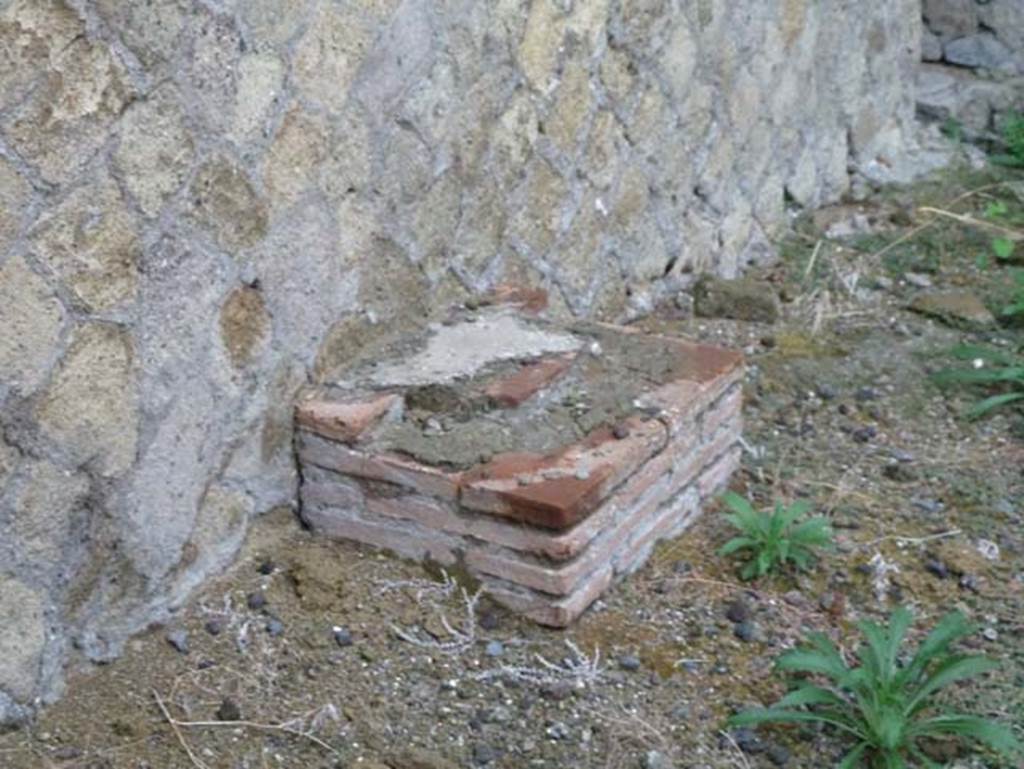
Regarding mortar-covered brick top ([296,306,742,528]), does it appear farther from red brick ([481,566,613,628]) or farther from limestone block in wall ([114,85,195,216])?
limestone block in wall ([114,85,195,216])

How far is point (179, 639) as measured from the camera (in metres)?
2.71

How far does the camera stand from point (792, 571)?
9.89 feet

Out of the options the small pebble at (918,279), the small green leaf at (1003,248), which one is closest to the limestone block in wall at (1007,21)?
the small green leaf at (1003,248)

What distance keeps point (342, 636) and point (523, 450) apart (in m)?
0.42

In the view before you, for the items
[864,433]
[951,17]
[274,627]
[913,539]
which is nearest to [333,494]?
[274,627]

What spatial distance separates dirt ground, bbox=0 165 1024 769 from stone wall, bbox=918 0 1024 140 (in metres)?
1.88

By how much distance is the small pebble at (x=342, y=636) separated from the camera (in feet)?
8.95

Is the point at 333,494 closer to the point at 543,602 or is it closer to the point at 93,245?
the point at 543,602

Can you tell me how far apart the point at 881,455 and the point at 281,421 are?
125cm

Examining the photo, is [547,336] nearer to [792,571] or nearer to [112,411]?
[792,571]

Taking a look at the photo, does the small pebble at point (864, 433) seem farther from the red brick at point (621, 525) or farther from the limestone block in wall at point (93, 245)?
the limestone block in wall at point (93, 245)

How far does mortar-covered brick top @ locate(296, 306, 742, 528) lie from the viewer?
2.79 m

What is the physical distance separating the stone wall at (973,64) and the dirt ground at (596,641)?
6.16 feet

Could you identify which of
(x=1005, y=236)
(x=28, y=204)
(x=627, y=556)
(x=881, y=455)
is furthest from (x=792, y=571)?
(x=1005, y=236)
